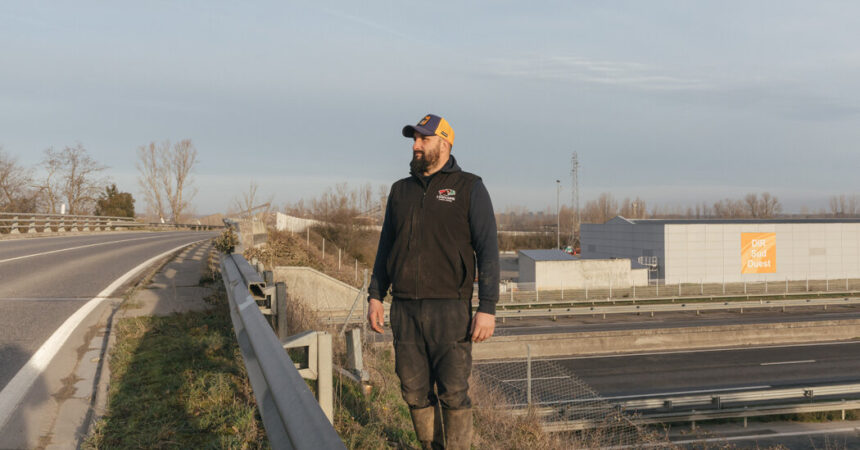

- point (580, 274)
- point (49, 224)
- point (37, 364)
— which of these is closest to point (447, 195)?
point (37, 364)

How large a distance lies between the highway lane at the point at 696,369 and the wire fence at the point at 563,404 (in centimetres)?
15

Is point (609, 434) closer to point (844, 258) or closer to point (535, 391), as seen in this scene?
point (535, 391)

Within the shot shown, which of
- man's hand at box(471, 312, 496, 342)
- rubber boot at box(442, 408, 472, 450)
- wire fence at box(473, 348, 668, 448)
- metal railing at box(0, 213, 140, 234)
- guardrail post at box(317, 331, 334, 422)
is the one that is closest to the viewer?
guardrail post at box(317, 331, 334, 422)

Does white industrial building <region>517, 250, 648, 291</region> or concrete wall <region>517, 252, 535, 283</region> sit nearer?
white industrial building <region>517, 250, 648, 291</region>

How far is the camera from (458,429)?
3404 millimetres

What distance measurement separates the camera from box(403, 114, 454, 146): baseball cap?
3404mm

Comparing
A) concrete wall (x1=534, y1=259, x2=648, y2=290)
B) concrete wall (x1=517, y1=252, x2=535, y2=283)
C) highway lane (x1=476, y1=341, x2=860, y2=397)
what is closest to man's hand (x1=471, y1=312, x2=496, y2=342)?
highway lane (x1=476, y1=341, x2=860, y2=397)

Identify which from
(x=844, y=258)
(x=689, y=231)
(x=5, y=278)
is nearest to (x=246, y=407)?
(x=5, y=278)

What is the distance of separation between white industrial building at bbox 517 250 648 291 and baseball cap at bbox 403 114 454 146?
42.0 meters

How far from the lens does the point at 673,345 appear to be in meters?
30.7

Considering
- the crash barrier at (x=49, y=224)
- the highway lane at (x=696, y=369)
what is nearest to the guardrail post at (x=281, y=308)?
the highway lane at (x=696, y=369)

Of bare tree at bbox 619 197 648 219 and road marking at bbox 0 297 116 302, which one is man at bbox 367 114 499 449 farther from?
bare tree at bbox 619 197 648 219

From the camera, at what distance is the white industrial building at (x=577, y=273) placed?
45375 millimetres

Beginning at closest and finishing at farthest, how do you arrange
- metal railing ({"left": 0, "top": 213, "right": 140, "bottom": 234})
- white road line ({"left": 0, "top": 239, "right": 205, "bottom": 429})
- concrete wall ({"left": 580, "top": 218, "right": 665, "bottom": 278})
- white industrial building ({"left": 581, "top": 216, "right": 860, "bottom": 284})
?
white road line ({"left": 0, "top": 239, "right": 205, "bottom": 429})
metal railing ({"left": 0, "top": 213, "right": 140, "bottom": 234})
white industrial building ({"left": 581, "top": 216, "right": 860, "bottom": 284})
concrete wall ({"left": 580, "top": 218, "right": 665, "bottom": 278})
